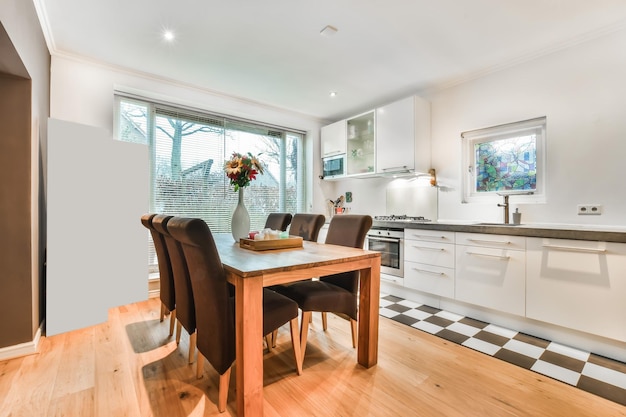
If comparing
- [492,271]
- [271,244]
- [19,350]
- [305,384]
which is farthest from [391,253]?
[19,350]

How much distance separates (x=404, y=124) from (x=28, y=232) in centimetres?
361

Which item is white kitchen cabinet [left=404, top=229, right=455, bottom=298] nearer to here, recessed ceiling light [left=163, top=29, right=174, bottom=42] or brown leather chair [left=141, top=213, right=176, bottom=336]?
brown leather chair [left=141, top=213, right=176, bottom=336]

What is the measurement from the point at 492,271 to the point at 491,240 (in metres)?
0.27

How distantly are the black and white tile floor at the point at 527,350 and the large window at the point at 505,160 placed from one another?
52.6 inches

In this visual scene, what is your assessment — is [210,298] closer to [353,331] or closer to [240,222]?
[240,222]

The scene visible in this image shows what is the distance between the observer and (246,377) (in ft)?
4.25

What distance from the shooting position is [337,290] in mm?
2004

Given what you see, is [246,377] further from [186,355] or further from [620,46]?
[620,46]

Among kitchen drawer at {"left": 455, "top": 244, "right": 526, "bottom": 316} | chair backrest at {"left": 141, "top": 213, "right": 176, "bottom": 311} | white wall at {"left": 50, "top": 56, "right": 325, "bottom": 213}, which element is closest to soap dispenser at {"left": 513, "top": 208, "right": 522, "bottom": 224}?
kitchen drawer at {"left": 455, "top": 244, "right": 526, "bottom": 316}

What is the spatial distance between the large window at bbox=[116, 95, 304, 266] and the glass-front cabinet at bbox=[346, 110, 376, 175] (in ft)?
3.07

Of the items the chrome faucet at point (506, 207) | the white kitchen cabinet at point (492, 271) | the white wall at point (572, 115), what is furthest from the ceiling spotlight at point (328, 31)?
the chrome faucet at point (506, 207)

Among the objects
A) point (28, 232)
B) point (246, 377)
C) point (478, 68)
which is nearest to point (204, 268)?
point (246, 377)

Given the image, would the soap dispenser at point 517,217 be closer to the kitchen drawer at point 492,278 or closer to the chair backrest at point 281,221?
the kitchen drawer at point 492,278

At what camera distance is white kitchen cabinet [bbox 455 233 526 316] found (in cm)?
229
